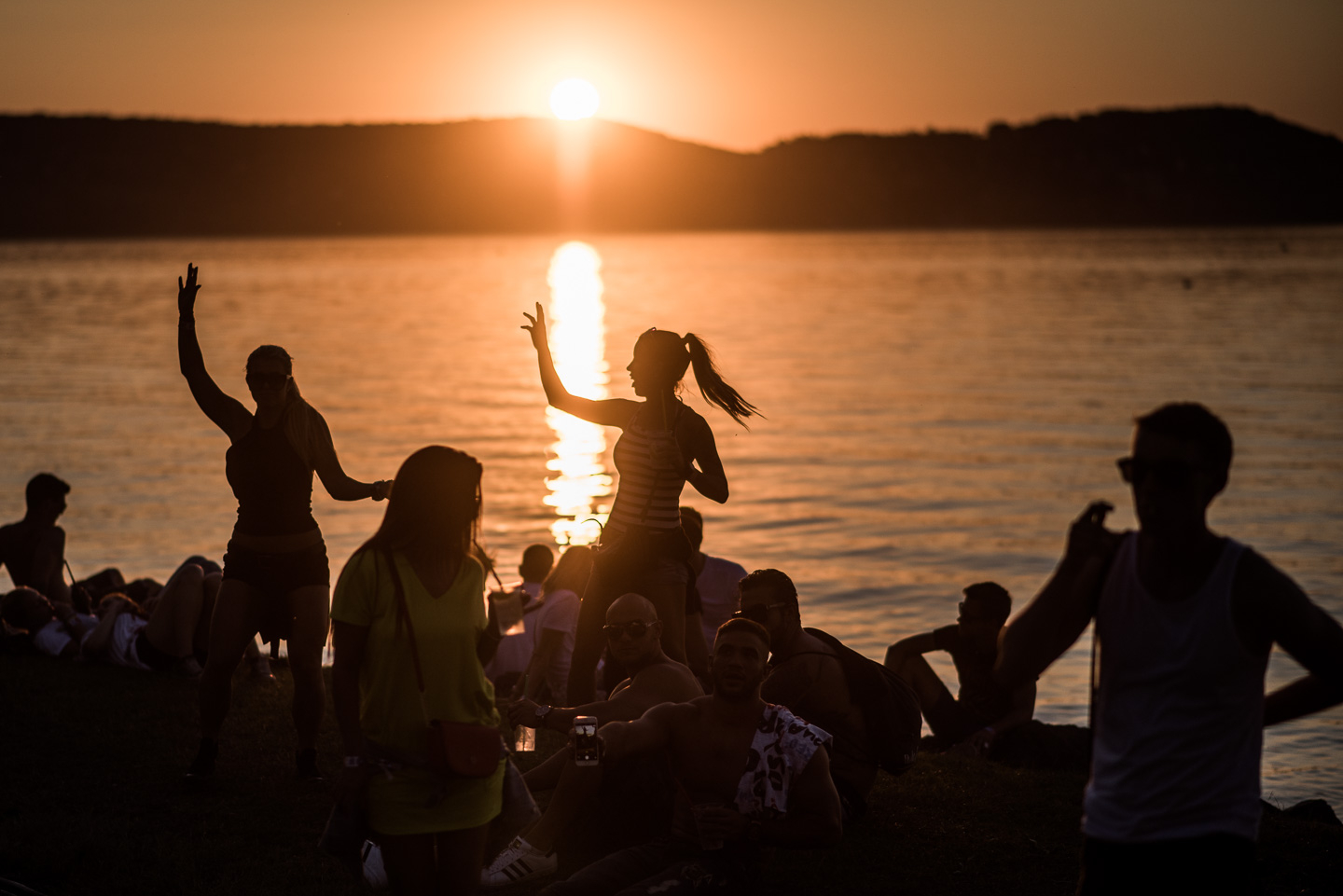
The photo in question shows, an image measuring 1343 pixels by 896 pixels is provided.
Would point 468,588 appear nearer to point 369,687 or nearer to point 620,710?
point 369,687

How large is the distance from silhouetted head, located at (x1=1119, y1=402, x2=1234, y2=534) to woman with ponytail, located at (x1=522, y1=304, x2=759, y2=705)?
342cm

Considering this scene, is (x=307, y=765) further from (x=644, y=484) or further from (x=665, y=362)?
(x=665, y=362)

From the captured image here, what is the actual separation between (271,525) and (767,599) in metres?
2.47

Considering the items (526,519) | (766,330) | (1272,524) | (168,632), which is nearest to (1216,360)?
(766,330)

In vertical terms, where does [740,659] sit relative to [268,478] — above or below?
below

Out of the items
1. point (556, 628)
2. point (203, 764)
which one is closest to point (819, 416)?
point (556, 628)

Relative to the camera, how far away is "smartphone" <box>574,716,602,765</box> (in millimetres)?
5188

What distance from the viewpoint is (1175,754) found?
3.32 metres


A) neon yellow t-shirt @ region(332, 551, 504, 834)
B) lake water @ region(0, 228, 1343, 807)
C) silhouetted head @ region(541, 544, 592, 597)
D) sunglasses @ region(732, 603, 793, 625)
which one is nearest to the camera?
neon yellow t-shirt @ region(332, 551, 504, 834)

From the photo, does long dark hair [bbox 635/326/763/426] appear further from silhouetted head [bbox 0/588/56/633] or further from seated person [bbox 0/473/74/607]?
seated person [bbox 0/473/74/607]

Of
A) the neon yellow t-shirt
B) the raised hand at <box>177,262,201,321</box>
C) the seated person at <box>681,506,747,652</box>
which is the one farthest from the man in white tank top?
the seated person at <box>681,506,747,652</box>

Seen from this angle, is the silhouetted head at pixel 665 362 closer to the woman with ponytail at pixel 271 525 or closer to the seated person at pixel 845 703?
the seated person at pixel 845 703

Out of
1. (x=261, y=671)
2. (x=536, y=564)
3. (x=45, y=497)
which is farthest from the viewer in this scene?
(x=45, y=497)

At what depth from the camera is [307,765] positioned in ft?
23.2
